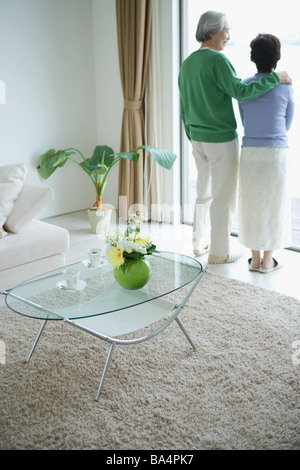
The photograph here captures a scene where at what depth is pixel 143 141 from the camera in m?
5.18

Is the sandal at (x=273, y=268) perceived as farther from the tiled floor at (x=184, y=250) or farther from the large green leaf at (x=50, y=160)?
the large green leaf at (x=50, y=160)

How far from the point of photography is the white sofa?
11.3 ft

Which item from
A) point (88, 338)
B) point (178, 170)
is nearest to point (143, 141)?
point (178, 170)

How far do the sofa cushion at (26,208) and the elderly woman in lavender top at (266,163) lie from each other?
1430 millimetres

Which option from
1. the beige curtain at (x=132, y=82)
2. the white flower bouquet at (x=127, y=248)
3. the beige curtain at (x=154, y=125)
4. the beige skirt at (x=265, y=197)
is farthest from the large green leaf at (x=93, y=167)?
the white flower bouquet at (x=127, y=248)

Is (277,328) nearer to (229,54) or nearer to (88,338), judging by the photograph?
(88,338)

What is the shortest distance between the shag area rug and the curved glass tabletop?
40 cm

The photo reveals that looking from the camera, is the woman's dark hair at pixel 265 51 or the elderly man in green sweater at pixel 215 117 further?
the elderly man in green sweater at pixel 215 117

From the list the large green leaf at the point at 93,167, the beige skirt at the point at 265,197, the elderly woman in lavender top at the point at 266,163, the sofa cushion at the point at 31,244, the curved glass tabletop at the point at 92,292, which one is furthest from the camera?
the large green leaf at the point at 93,167

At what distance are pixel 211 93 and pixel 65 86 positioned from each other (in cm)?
212

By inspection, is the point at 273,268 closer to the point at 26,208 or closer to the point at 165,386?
the point at 165,386

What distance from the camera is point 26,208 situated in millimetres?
3627

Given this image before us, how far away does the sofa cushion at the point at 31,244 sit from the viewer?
11.2 ft

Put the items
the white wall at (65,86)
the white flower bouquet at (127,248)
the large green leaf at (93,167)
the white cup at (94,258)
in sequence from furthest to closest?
the white wall at (65,86) < the large green leaf at (93,167) < the white cup at (94,258) < the white flower bouquet at (127,248)
